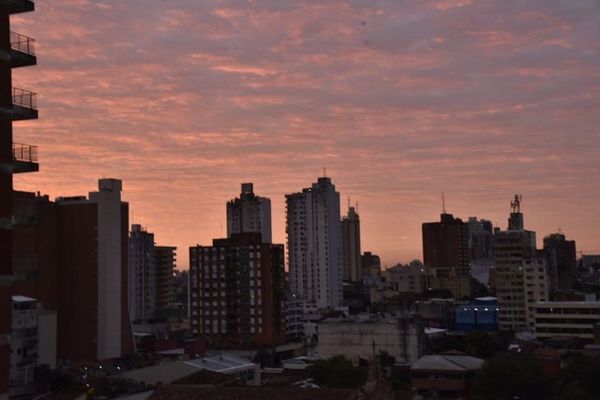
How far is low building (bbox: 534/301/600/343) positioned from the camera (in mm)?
79688

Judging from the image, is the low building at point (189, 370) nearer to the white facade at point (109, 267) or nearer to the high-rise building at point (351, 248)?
the white facade at point (109, 267)

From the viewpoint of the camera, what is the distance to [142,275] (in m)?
129

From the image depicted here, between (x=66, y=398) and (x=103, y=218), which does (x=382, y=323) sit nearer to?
(x=103, y=218)

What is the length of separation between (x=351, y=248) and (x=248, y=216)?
52.1 meters

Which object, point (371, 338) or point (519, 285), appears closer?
point (371, 338)

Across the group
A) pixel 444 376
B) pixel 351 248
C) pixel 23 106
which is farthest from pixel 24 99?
pixel 351 248

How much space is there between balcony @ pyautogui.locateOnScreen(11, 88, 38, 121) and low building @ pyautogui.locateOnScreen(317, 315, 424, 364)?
59419 mm

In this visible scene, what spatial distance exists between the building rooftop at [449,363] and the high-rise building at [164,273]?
266ft

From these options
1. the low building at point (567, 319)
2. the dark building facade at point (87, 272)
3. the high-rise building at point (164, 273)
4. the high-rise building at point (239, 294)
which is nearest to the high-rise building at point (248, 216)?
the high-rise building at point (164, 273)

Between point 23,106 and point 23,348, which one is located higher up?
point 23,106

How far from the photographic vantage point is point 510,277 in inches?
3989

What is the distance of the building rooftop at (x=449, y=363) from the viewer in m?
55.7

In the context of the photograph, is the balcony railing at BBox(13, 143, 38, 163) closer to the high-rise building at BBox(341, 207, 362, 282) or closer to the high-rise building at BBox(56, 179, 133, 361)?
the high-rise building at BBox(56, 179, 133, 361)

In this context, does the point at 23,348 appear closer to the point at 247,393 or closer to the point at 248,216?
the point at 247,393
